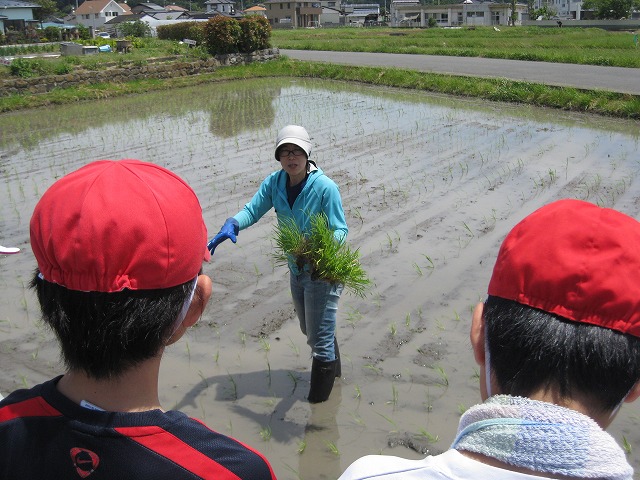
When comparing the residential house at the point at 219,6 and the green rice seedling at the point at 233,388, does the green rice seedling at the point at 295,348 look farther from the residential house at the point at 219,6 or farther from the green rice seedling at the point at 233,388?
the residential house at the point at 219,6

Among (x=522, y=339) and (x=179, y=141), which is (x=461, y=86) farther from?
(x=522, y=339)

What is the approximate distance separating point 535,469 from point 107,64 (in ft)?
62.3

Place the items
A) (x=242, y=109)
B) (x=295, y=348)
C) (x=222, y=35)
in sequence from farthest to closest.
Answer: (x=222, y=35)
(x=242, y=109)
(x=295, y=348)

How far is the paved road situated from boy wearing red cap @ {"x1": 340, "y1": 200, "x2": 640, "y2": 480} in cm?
1285

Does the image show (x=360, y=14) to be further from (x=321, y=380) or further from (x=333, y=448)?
(x=333, y=448)

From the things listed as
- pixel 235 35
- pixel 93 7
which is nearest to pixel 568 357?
pixel 235 35

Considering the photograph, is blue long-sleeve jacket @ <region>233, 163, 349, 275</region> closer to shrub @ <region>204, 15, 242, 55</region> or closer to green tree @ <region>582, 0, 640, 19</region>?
shrub @ <region>204, 15, 242, 55</region>

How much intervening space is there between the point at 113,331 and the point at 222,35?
20990mm

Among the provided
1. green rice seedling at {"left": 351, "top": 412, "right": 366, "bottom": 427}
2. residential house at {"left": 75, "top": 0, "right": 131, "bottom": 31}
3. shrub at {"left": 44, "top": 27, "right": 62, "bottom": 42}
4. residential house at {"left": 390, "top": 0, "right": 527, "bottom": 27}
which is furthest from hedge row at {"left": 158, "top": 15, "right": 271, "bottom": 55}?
residential house at {"left": 75, "top": 0, "right": 131, "bottom": 31}

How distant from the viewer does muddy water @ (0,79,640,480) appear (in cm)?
377

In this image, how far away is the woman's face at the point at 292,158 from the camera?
144 inches

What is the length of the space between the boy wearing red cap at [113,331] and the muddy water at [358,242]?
2145 millimetres

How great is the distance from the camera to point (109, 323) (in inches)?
52.1

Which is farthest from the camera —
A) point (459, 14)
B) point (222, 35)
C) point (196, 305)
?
point (459, 14)
